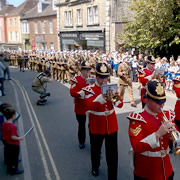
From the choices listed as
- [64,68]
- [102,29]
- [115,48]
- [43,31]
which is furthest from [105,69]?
[43,31]

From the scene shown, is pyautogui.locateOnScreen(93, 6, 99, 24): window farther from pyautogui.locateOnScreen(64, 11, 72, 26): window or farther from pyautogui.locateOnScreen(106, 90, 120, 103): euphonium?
pyautogui.locateOnScreen(106, 90, 120, 103): euphonium

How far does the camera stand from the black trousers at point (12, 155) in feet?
A: 17.4

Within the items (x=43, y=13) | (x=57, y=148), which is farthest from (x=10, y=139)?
(x=43, y=13)

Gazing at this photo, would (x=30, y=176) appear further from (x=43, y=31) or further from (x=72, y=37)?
(x=43, y=31)

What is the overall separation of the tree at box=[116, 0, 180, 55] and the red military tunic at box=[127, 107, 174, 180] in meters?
14.3

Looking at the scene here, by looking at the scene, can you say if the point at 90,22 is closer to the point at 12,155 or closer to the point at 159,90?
the point at 12,155

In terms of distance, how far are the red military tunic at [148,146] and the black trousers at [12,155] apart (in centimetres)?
286

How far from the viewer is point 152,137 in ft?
9.62

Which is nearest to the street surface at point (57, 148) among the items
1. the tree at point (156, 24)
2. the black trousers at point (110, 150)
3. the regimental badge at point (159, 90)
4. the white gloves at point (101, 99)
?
the black trousers at point (110, 150)

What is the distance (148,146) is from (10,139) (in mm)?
3181

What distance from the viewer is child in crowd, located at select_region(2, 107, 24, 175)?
16.9 feet

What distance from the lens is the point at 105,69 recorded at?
4.82 meters

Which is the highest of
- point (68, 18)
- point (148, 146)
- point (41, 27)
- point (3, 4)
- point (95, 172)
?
point (3, 4)

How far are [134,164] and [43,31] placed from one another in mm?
44111
